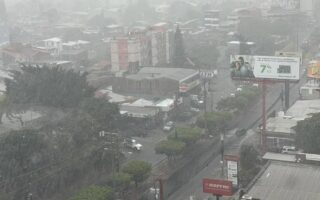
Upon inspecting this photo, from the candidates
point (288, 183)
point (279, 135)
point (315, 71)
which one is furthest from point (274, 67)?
point (288, 183)

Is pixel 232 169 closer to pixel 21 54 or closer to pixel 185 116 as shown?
pixel 185 116

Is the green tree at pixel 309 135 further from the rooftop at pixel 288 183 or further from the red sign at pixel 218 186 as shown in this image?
the red sign at pixel 218 186

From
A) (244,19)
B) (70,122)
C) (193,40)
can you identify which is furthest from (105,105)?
(244,19)

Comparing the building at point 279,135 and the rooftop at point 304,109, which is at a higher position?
the rooftop at point 304,109

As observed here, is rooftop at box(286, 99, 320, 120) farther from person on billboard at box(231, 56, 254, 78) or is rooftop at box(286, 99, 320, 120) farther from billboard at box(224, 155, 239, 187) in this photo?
billboard at box(224, 155, 239, 187)

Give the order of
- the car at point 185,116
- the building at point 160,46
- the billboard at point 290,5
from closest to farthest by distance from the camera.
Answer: the car at point 185,116 → the building at point 160,46 → the billboard at point 290,5

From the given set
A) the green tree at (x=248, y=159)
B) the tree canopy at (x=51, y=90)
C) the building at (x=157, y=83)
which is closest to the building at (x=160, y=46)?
the building at (x=157, y=83)
